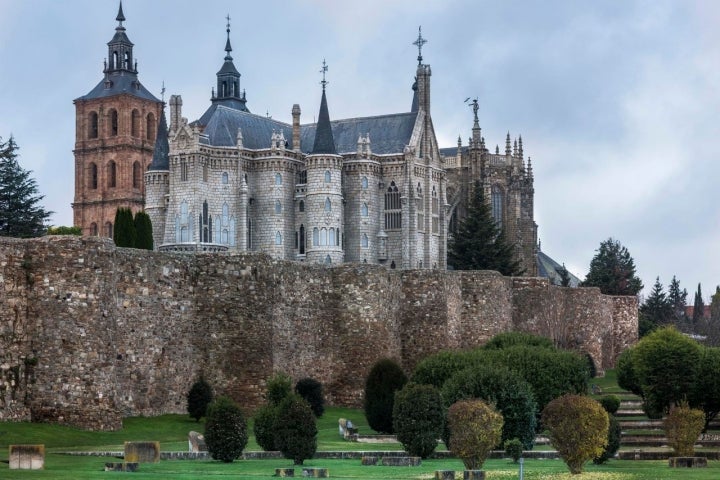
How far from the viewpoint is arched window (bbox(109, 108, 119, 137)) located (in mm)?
181375

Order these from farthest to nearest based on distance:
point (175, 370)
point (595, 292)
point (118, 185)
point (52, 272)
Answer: point (118, 185) → point (595, 292) → point (175, 370) → point (52, 272)

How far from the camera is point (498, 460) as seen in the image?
39.1 metres

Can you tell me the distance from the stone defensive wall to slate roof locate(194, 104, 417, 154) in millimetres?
80846

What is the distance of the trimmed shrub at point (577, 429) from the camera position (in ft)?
113

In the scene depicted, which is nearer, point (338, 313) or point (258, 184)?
point (338, 313)

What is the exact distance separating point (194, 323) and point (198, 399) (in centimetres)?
246

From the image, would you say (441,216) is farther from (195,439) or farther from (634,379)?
(195,439)

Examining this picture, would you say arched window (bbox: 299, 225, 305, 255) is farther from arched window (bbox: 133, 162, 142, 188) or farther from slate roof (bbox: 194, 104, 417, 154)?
arched window (bbox: 133, 162, 142, 188)

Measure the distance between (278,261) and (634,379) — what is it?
16.7 m

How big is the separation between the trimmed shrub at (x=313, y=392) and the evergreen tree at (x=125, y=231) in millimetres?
45401

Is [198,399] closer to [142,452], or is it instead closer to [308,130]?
[142,452]

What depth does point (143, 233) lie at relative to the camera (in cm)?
9819

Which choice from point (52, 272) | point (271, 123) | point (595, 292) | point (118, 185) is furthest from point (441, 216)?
point (52, 272)

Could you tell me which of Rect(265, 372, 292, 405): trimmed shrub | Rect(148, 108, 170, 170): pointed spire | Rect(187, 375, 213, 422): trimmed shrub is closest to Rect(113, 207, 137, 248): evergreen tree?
Rect(148, 108, 170, 170): pointed spire
